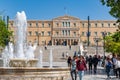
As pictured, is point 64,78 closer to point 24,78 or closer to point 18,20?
point 24,78

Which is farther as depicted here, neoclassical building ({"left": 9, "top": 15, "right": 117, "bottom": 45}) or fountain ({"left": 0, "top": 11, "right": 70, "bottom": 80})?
neoclassical building ({"left": 9, "top": 15, "right": 117, "bottom": 45})

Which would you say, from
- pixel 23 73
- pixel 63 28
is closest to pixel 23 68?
pixel 23 73

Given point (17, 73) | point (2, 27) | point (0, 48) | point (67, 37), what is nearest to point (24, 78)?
point (17, 73)

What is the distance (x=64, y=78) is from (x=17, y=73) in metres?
2.83

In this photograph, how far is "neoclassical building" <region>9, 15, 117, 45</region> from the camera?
481ft

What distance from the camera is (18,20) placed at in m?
27.1

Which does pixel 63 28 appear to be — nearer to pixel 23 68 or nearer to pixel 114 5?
pixel 114 5

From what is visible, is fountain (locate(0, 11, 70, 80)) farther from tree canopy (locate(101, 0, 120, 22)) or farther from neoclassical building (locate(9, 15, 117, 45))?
neoclassical building (locate(9, 15, 117, 45))

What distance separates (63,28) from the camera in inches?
5871

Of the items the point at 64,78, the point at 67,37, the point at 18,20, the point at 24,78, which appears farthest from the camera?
the point at 67,37

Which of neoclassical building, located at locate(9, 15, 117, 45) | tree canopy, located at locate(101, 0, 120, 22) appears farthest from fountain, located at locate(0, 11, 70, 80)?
neoclassical building, located at locate(9, 15, 117, 45)

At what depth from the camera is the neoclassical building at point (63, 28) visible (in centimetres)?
14650

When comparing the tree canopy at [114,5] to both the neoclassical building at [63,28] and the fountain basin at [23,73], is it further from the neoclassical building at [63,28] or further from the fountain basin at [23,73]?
the neoclassical building at [63,28]

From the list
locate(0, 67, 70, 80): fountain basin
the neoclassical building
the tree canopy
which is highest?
the neoclassical building
